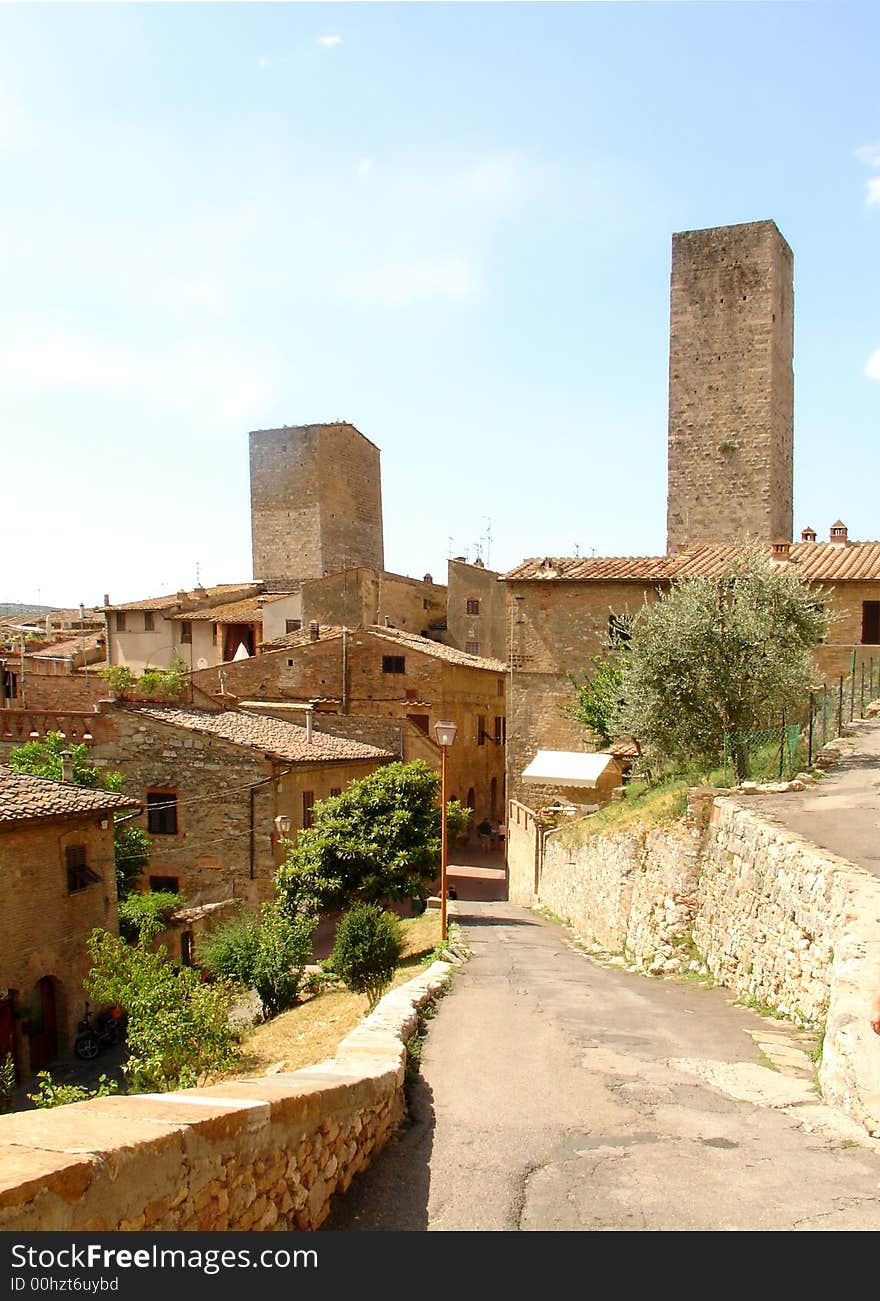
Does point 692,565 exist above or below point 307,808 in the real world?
above

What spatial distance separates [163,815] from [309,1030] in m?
13.0

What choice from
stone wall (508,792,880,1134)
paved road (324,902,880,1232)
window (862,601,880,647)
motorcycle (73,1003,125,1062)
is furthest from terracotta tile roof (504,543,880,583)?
paved road (324,902,880,1232)

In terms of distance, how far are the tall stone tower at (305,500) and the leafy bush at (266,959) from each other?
33088mm

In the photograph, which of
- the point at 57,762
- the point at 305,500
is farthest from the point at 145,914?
the point at 305,500

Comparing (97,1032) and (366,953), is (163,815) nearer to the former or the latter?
(97,1032)

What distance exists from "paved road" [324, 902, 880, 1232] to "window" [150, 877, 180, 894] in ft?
50.8

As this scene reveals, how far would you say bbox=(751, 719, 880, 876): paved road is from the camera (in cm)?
958

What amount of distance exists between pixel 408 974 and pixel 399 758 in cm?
1737

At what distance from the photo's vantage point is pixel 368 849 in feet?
60.0

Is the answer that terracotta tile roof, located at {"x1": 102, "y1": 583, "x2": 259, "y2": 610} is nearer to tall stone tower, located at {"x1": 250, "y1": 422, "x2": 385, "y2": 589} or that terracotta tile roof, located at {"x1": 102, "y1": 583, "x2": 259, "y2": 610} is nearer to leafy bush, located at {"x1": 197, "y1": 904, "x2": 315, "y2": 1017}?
tall stone tower, located at {"x1": 250, "y1": 422, "x2": 385, "y2": 589}

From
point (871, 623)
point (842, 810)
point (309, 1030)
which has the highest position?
point (871, 623)

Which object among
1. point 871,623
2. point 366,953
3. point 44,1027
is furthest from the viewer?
point 871,623
